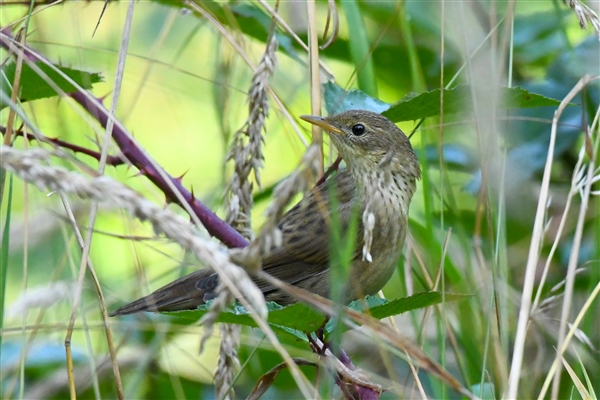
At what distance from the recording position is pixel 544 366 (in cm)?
313

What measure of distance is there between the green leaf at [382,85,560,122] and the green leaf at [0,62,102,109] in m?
0.73

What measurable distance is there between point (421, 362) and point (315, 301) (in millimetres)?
187

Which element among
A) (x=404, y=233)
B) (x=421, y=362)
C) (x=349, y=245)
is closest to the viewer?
(x=421, y=362)

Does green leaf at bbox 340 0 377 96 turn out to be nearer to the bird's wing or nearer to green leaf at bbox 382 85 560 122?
green leaf at bbox 382 85 560 122

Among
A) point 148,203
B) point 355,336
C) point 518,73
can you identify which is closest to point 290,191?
point 148,203

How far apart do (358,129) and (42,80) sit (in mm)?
1011

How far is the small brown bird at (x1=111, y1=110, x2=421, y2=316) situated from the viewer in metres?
2.38

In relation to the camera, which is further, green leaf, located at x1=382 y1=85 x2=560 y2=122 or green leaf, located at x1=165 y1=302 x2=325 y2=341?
green leaf, located at x1=382 y1=85 x2=560 y2=122

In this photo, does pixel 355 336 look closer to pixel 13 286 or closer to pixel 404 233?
pixel 404 233

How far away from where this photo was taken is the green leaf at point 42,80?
216cm

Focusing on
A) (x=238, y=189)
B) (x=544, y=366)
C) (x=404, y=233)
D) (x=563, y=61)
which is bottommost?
(x=544, y=366)

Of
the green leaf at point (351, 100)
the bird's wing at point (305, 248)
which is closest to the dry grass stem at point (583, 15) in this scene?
the green leaf at point (351, 100)

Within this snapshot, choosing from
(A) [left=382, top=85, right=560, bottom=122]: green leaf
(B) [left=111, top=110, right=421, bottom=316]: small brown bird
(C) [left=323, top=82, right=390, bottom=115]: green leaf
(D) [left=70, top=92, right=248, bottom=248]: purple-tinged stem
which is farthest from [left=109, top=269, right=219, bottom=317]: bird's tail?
(A) [left=382, top=85, right=560, bottom=122]: green leaf

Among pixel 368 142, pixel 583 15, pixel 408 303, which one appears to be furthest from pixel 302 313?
pixel 368 142
